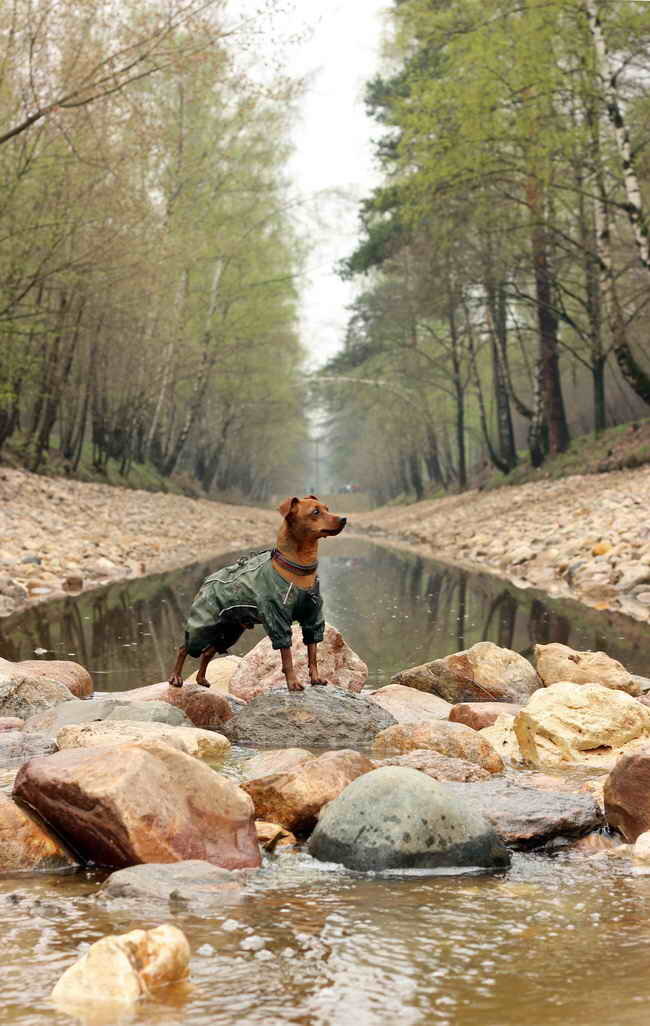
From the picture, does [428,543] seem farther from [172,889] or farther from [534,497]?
[172,889]

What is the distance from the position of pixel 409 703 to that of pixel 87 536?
13.1 meters

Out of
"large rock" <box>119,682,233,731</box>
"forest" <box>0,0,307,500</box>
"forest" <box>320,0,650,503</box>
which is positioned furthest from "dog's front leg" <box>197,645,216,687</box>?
"forest" <box>320,0,650,503</box>

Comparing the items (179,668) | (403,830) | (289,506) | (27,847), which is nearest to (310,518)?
(289,506)

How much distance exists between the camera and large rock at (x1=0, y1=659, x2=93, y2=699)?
6.50 metres

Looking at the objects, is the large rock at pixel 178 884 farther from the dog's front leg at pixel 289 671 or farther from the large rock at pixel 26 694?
the large rock at pixel 26 694

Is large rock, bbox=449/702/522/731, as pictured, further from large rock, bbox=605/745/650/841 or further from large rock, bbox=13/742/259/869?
large rock, bbox=13/742/259/869

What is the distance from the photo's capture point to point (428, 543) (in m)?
24.7

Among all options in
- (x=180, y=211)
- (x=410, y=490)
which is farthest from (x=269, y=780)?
(x=410, y=490)

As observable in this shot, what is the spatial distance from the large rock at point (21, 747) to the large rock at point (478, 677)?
2.76 m

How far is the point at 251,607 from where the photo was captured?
5656 millimetres

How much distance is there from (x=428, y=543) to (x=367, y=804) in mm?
21199

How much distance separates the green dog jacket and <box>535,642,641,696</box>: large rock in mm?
1757

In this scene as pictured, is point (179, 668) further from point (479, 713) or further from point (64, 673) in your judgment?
point (479, 713)

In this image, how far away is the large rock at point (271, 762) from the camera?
4.57m
